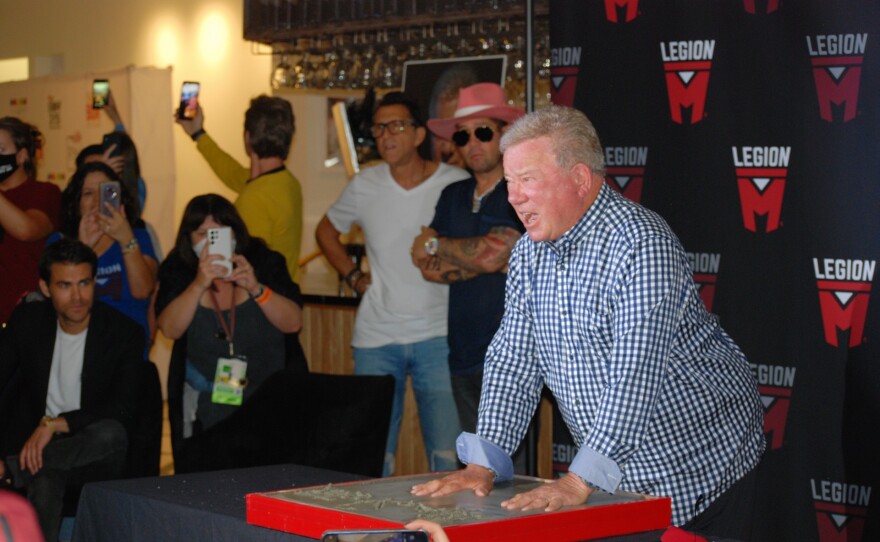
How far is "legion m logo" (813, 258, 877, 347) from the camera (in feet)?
11.2

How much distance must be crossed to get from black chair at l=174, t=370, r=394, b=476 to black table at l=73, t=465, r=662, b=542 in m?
0.81

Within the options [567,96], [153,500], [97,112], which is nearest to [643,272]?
[153,500]

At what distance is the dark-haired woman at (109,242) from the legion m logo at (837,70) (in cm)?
258

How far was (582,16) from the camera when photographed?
3.83 m

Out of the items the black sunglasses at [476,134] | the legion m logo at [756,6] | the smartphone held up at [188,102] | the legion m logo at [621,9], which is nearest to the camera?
the legion m logo at [756,6]

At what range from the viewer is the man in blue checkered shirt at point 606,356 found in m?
2.10

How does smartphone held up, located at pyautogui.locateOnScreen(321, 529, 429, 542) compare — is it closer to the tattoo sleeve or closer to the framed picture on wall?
the tattoo sleeve

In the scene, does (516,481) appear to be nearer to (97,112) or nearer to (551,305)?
(551,305)

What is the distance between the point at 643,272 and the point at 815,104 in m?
1.61

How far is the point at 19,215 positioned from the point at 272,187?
1.03m

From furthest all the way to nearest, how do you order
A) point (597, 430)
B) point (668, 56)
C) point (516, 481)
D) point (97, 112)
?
point (97, 112) < point (668, 56) < point (516, 481) < point (597, 430)

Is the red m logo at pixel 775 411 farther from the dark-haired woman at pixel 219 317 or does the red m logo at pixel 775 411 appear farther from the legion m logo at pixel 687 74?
the dark-haired woman at pixel 219 317

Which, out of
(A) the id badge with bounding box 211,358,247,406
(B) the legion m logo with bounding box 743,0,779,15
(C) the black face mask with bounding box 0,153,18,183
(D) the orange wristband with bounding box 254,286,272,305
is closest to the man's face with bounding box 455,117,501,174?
(D) the orange wristband with bounding box 254,286,272,305

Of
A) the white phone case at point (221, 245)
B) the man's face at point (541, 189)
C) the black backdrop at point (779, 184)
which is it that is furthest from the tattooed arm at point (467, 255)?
the man's face at point (541, 189)
